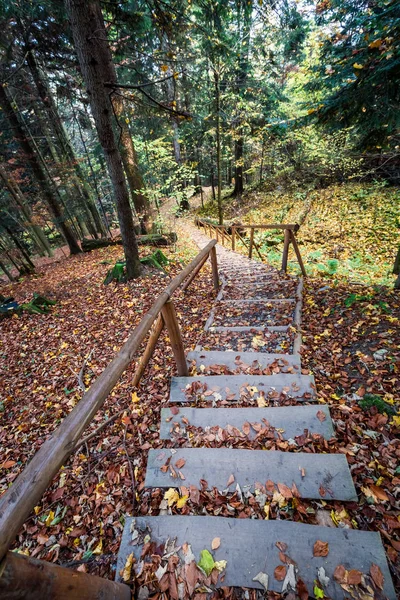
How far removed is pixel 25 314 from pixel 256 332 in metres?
5.34

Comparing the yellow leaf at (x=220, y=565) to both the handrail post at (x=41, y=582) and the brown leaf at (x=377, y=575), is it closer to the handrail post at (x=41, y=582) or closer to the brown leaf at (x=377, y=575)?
the handrail post at (x=41, y=582)

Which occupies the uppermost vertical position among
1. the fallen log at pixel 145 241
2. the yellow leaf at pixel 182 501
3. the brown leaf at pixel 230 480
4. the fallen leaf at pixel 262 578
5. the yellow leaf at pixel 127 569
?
the fallen leaf at pixel 262 578

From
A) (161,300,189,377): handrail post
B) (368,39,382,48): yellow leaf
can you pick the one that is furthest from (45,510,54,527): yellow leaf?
(368,39,382,48): yellow leaf

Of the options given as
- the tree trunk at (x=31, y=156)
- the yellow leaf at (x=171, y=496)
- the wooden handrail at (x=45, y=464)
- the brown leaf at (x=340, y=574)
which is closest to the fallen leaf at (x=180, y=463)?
the yellow leaf at (x=171, y=496)

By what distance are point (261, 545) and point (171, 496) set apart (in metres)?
0.72

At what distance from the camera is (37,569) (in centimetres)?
91

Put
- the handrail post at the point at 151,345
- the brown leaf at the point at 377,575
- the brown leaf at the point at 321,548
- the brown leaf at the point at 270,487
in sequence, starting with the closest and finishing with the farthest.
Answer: the brown leaf at the point at 377,575 < the brown leaf at the point at 321,548 < the brown leaf at the point at 270,487 < the handrail post at the point at 151,345

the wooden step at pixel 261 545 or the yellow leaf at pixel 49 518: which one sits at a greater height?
the wooden step at pixel 261 545

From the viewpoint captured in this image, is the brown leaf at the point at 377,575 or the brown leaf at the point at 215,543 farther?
the brown leaf at the point at 215,543

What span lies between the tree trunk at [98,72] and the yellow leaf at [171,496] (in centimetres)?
505

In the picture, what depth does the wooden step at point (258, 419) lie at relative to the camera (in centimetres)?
225

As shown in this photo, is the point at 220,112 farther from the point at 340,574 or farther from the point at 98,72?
the point at 340,574

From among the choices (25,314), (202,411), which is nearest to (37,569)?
(202,411)

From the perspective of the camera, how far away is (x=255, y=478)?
6.31 feet
